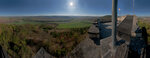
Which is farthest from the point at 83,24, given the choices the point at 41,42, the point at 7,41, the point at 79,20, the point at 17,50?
the point at 7,41

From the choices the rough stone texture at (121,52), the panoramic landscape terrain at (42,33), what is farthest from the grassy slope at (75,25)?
the rough stone texture at (121,52)

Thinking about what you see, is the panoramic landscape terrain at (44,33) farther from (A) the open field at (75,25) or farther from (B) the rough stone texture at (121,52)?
(B) the rough stone texture at (121,52)

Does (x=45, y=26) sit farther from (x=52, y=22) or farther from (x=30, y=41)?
(x=30, y=41)

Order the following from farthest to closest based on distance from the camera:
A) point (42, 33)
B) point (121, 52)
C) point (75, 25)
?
point (42, 33)
point (75, 25)
point (121, 52)

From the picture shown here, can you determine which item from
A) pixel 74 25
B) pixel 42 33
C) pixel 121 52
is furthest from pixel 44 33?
pixel 121 52

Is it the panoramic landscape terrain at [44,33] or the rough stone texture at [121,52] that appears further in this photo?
the panoramic landscape terrain at [44,33]

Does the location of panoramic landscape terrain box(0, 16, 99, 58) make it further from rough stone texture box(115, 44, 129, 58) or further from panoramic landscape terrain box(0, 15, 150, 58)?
rough stone texture box(115, 44, 129, 58)

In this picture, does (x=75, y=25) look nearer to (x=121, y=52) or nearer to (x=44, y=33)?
(x=44, y=33)

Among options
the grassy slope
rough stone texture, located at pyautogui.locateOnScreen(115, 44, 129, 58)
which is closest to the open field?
the grassy slope

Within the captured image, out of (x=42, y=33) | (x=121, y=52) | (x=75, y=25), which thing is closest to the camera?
(x=121, y=52)

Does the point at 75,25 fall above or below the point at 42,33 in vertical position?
above

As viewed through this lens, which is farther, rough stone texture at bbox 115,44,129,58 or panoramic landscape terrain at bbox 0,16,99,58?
panoramic landscape terrain at bbox 0,16,99,58
